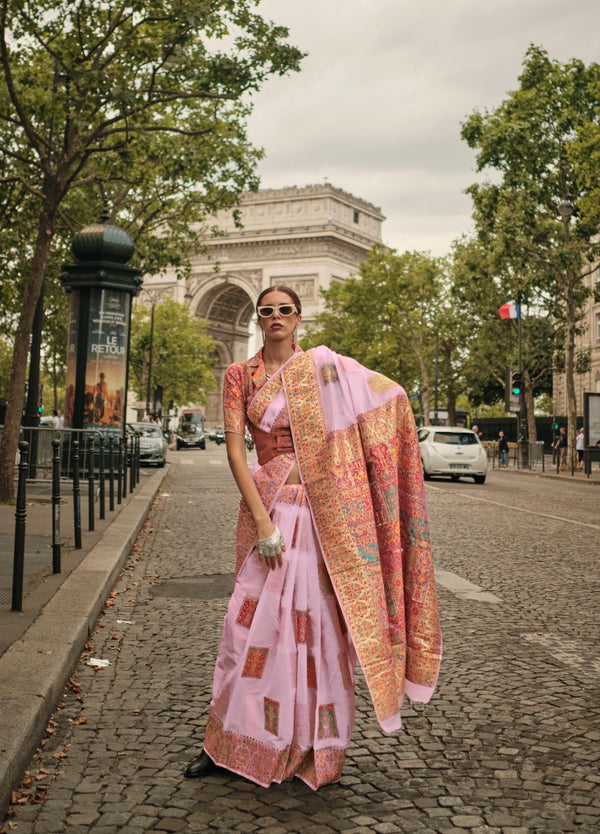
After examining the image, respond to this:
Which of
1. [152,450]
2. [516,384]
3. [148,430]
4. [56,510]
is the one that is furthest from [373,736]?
[516,384]

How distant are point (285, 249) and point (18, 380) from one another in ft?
219

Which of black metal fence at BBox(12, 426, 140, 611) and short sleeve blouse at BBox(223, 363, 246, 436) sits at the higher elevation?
short sleeve blouse at BBox(223, 363, 246, 436)

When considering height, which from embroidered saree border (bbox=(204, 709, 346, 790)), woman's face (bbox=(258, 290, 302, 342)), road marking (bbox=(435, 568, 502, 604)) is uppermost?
woman's face (bbox=(258, 290, 302, 342))

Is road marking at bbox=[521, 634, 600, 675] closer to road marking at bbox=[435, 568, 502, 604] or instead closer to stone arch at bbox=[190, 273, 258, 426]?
road marking at bbox=[435, 568, 502, 604]

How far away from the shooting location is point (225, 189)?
92.8 feet

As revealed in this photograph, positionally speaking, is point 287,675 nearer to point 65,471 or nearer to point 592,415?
point 65,471

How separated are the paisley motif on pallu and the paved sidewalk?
1.23 meters

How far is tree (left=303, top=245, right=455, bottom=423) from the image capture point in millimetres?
61750

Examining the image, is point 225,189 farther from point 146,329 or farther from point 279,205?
point 279,205

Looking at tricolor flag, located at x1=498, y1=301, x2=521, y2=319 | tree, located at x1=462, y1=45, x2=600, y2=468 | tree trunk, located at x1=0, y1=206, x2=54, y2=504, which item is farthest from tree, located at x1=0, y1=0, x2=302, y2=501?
tricolor flag, located at x1=498, y1=301, x2=521, y2=319

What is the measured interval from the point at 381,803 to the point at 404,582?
28.5 inches

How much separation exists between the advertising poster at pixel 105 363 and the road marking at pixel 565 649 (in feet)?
48.8

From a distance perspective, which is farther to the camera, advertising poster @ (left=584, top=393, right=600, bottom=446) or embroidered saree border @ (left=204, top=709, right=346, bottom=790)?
advertising poster @ (left=584, top=393, right=600, bottom=446)

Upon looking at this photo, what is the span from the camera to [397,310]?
6181 cm
